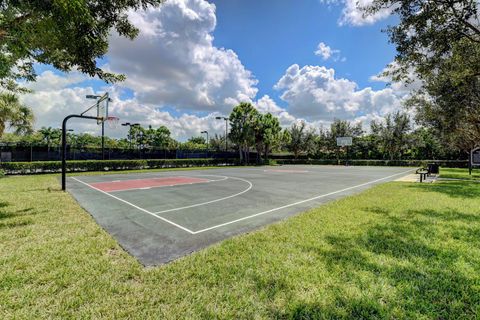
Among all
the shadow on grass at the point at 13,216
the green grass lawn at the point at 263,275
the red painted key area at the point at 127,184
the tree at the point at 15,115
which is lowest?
the red painted key area at the point at 127,184

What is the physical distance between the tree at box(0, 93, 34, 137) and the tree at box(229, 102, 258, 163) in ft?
78.6

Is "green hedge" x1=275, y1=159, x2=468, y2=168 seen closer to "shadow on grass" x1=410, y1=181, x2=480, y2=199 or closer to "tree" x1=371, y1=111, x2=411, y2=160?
"tree" x1=371, y1=111, x2=411, y2=160

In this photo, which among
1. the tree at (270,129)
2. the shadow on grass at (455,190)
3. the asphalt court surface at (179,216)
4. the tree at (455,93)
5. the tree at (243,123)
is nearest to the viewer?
the asphalt court surface at (179,216)

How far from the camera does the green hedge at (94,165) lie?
1933 centimetres

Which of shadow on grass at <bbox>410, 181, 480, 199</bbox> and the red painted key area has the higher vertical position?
shadow on grass at <bbox>410, 181, 480, 199</bbox>

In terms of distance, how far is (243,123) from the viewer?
36594 millimetres

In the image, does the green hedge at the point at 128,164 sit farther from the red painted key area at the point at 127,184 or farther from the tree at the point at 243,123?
the red painted key area at the point at 127,184

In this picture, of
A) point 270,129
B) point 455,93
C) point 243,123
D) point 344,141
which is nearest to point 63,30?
point 455,93

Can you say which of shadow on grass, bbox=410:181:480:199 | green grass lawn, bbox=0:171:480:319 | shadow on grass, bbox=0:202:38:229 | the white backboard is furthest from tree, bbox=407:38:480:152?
the white backboard

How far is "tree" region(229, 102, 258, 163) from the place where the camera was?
36.3 meters

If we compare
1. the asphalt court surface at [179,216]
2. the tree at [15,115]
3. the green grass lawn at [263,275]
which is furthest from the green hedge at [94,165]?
the green grass lawn at [263,275]

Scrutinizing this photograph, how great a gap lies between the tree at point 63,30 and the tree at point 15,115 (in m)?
9.06

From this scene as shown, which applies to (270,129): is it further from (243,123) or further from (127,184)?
(127,184)

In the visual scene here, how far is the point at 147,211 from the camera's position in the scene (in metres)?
7.09
